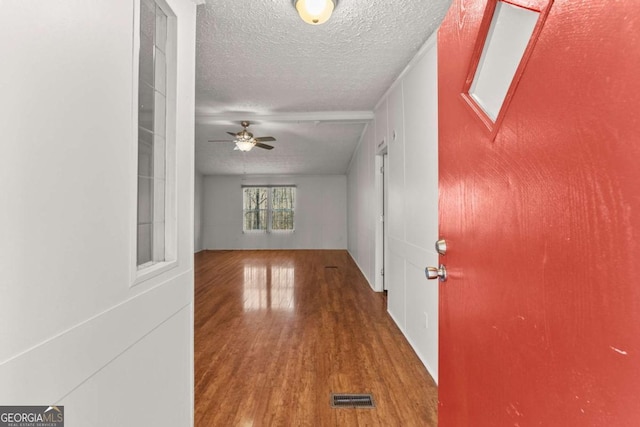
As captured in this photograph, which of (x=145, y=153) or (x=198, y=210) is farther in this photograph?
(x=198, y=210)

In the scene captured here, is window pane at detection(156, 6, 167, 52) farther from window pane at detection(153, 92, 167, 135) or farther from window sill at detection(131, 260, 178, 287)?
window sill at detection(131, 260, 178, 287)

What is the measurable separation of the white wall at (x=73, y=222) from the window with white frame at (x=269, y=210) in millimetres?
8011

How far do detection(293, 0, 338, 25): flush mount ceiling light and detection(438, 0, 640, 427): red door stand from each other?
121 centimetres

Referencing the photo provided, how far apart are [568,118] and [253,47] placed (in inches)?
96.9

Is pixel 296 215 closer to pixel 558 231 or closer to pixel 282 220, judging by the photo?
pixel 282 220

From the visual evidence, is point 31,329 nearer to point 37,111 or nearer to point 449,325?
point 37,111

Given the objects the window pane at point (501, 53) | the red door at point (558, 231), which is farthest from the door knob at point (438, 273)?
the window pane at point (501, 53)

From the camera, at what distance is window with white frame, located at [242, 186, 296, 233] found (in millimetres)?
9250

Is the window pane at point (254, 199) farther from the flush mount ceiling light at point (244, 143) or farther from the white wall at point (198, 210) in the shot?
the flush mount ceiling light at point (244, 143)

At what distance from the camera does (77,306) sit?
2.71ft

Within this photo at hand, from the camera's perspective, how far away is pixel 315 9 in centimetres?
177

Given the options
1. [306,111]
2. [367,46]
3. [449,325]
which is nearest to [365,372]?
[449,325]

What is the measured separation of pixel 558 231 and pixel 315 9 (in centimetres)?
183

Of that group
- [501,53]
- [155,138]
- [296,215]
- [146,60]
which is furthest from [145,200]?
[296,215]
